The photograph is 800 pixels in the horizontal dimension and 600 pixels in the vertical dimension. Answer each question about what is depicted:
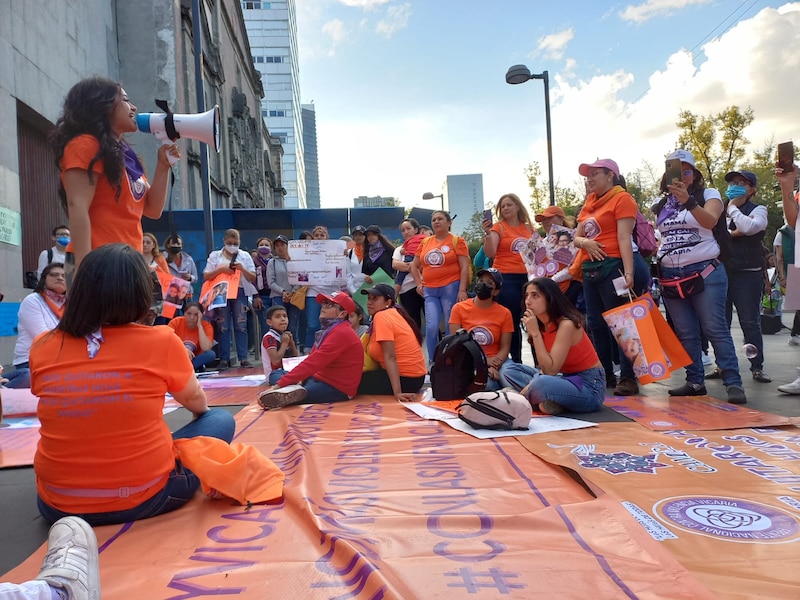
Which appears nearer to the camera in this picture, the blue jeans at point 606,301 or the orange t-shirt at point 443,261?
the blue jeans at point 606,301

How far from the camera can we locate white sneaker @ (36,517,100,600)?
1.50 m

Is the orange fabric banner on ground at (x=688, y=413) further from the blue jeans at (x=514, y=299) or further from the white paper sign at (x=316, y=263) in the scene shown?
the white paper sign at (x=316, y=263)

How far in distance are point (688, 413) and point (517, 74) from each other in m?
9.75

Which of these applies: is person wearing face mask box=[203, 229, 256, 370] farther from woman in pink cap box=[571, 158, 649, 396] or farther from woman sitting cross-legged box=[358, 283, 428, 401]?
woman in pink cap box=[571, 158, 649, 396]

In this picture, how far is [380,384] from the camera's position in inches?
212

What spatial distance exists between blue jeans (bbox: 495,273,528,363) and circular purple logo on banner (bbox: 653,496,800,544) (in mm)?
3710

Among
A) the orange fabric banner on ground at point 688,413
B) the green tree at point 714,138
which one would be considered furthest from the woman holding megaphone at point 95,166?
the green tree at point 714,138

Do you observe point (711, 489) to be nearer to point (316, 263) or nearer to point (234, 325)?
point (316, 263)

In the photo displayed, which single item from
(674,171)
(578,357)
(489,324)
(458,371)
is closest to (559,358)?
(578,357)

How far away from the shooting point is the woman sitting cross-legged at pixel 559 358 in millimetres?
4207

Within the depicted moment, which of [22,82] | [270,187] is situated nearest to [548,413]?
[22,82]

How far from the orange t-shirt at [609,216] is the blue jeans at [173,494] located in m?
3.65

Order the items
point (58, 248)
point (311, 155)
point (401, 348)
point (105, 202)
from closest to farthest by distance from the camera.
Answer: point (105, 202), point (401, 348), point (58, 248), point (311, 155)

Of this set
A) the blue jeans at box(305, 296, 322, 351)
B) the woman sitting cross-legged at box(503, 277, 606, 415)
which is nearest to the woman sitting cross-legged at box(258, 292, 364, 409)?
the woman sitting cross-legged at box(503, 277, 606, 415)
